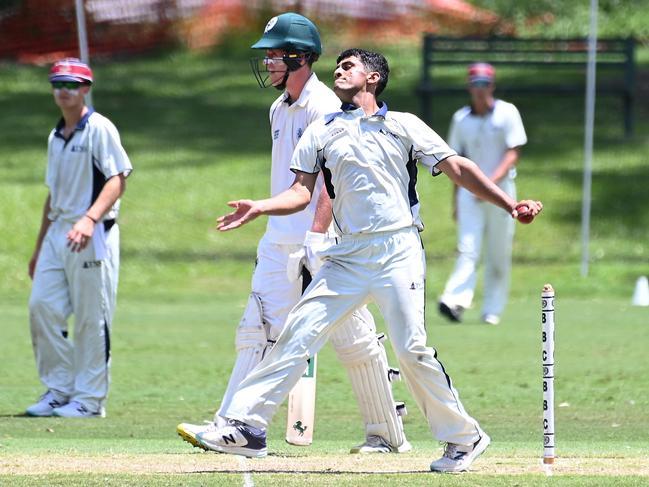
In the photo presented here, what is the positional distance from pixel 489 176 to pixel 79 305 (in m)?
5.45

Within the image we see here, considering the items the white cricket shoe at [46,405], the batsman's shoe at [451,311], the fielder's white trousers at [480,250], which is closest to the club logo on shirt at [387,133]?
the white cricket shoe at [46,405]

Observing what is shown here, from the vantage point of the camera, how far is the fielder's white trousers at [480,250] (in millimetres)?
14633

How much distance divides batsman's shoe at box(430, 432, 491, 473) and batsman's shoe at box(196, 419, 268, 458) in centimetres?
88

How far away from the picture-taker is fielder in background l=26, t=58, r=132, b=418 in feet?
33.6

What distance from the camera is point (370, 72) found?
306 inches

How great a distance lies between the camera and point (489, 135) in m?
14.7

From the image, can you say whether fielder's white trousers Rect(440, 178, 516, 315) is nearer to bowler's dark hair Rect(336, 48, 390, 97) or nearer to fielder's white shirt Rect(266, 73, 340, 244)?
fielder's white shirt Rect(266, 73, 340, 244)

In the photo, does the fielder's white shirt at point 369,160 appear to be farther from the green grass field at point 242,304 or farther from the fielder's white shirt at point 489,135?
the fielder's white shirt at point 489,135

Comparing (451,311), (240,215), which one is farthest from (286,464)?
(451,311)

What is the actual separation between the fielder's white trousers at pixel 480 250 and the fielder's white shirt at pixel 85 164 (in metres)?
5.13

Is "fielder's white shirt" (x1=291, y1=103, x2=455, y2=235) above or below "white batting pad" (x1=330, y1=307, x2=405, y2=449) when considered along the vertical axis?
above

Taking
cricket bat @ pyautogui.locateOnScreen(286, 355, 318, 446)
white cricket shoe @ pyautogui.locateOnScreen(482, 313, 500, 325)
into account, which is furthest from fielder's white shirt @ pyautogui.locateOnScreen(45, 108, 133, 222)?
white cricket shoe @ pyautogui.locateOnScreen(482, 313, 500, 325)

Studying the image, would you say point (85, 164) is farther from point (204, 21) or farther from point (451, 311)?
point (204, 21)

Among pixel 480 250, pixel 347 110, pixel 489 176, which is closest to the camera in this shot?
pixel 347 110
